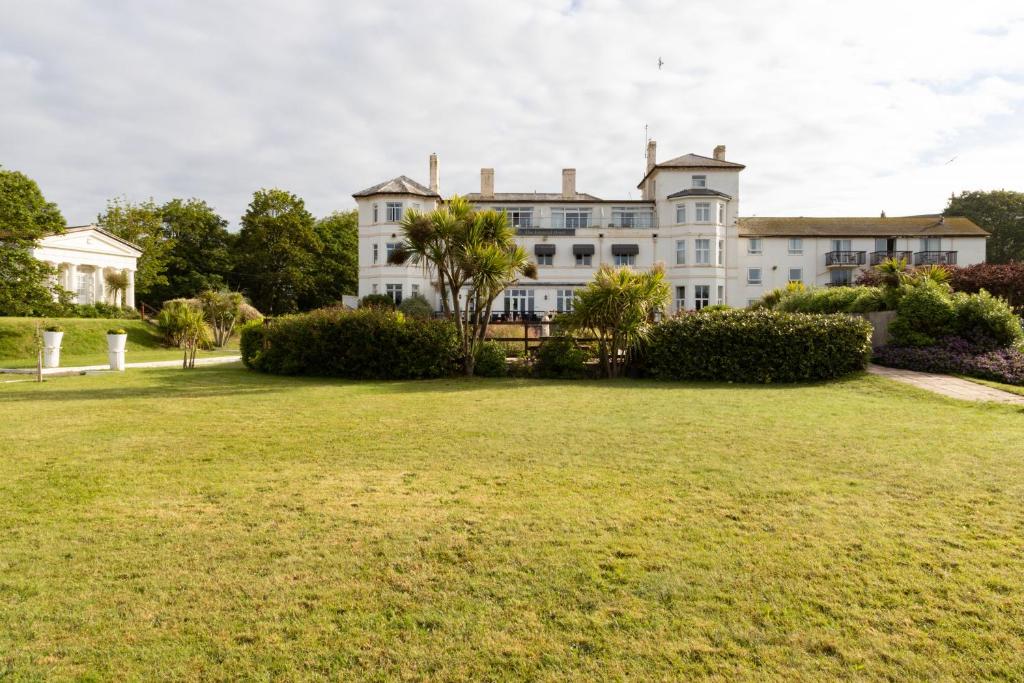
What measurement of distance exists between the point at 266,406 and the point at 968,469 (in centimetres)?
1008

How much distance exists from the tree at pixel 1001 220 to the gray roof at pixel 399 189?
53.8 metres

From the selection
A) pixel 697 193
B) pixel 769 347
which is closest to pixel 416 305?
pixel 697 193

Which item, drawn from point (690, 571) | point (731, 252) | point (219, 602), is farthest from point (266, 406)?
point (731, 252)

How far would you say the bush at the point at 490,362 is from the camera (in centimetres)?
1684

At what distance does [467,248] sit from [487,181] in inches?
1272

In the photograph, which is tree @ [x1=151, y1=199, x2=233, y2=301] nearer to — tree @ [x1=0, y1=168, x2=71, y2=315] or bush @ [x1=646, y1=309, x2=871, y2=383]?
tree @ [x1=0, y1=168, x2=71, y2=315]

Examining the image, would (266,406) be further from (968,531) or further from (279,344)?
(968,531)

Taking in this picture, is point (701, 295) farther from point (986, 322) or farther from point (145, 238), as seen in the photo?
point (145, 238)

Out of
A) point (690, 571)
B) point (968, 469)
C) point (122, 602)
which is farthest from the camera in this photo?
point (968, 469)

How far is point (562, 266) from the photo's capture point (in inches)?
1773

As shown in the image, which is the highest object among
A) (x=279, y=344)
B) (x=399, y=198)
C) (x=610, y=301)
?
(x=399, y=198)

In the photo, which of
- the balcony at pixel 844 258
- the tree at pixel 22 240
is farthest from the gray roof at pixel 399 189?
the balcony at pixel 844 258

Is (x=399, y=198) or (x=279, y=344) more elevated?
(x=399, y=198)

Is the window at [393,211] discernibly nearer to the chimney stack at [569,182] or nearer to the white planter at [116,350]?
the chimney stack at [569,182]
